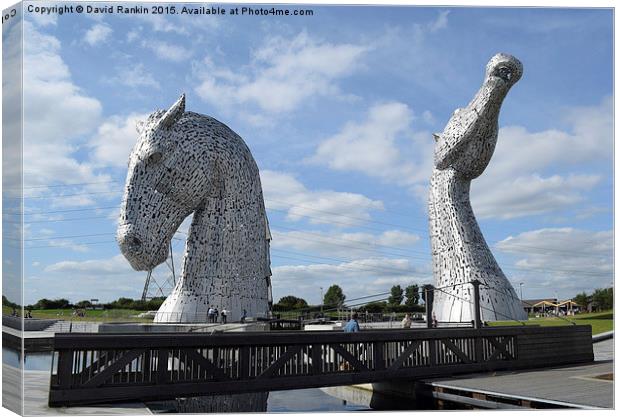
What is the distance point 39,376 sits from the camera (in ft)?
19.3

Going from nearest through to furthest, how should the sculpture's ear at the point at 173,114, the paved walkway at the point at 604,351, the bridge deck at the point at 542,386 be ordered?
1. the bridge deck at the point at 542,386
2. the paved walkway at the point at 604,351
3. the sculpture's ear at the point at 173,114

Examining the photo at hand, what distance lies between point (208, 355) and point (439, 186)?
1112 cm

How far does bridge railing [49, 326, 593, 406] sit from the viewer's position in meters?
5.68

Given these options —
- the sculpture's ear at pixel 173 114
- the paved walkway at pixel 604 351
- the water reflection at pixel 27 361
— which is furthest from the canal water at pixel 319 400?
the sculpture's ear at pixel 173 114

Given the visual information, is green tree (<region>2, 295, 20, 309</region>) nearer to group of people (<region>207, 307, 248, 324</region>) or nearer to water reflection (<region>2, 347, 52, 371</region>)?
water reflection (<region>2, 347, 52, 371</region>)

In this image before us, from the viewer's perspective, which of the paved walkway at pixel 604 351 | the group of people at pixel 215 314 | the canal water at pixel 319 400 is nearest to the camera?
the canal water at pixel 319 400

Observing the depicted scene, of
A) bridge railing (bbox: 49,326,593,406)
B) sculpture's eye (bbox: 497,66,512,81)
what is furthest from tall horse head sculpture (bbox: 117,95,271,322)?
bridge railing (bbox: 49,326,593,406)

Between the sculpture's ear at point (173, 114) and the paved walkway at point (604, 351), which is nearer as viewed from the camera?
the paved walkway at point (604, 351)

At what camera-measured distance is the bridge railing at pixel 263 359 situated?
18.6 ft

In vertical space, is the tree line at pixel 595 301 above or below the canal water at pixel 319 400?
above

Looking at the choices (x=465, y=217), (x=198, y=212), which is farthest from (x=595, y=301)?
(x=198, y=212)

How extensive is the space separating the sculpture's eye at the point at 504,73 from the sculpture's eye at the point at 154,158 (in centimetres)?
808

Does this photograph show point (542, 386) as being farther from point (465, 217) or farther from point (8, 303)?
point (465, 217)

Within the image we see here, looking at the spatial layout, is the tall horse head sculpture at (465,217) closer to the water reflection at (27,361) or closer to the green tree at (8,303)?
the water reflection at (27,361)
